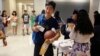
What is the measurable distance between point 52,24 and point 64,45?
4.17ft

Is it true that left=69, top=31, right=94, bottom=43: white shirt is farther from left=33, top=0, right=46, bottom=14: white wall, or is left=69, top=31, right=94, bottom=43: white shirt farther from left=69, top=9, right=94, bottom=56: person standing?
left=33, top=0, right=46, bottom=14: white wall

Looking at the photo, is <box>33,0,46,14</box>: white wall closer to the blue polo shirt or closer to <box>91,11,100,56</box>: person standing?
<box>91,11,100,56</box>: person standing

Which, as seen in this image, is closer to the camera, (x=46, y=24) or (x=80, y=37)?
(x=46, y=24)

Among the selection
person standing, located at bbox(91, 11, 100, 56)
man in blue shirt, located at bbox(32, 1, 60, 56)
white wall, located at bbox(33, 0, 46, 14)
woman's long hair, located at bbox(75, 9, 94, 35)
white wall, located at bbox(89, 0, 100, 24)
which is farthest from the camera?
white wall, located at bbox(33, 0, 46, 14)

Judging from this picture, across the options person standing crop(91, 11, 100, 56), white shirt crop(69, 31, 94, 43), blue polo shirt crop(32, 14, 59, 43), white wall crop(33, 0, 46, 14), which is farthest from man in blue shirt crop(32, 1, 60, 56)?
white wall crop(33, 0, 46, 14)

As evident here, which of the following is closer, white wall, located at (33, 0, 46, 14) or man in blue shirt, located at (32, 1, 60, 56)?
man in blue shirt, located at (32, 1, 60, 56)

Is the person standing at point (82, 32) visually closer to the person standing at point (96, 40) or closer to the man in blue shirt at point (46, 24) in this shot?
the man in blue shirt at point (46, 24)

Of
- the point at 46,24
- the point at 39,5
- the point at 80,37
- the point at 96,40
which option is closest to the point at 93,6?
the point at 39,5

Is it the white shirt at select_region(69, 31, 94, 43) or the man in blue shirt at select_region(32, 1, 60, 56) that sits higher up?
the man in blue shirt at select_region(32, 1, 60, 56)

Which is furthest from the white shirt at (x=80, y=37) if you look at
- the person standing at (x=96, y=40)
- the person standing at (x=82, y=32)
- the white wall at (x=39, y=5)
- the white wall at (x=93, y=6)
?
the white wall at (x=39, y=5)

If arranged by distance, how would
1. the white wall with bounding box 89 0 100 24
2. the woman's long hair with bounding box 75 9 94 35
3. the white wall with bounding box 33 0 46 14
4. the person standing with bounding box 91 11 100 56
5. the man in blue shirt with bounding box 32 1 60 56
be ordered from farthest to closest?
the white wall with bounding box 33 0 46 14
the white wall with bounding box 89 0 100 24
the person standing with bounding box 91 11 100 56
the woman's long hair with bounding box 75 9 94 35
the man in blue shirt with bounding box 32 1 60 56

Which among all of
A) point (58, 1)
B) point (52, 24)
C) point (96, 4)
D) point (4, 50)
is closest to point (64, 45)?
point (52, 24)

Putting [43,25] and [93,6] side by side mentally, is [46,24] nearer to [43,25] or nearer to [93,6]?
[43,25]

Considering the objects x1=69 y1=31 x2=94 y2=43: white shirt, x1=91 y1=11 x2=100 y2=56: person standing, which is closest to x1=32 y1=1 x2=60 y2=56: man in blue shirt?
x1=69 y1=31 x2=94 y2=43: white shirt
